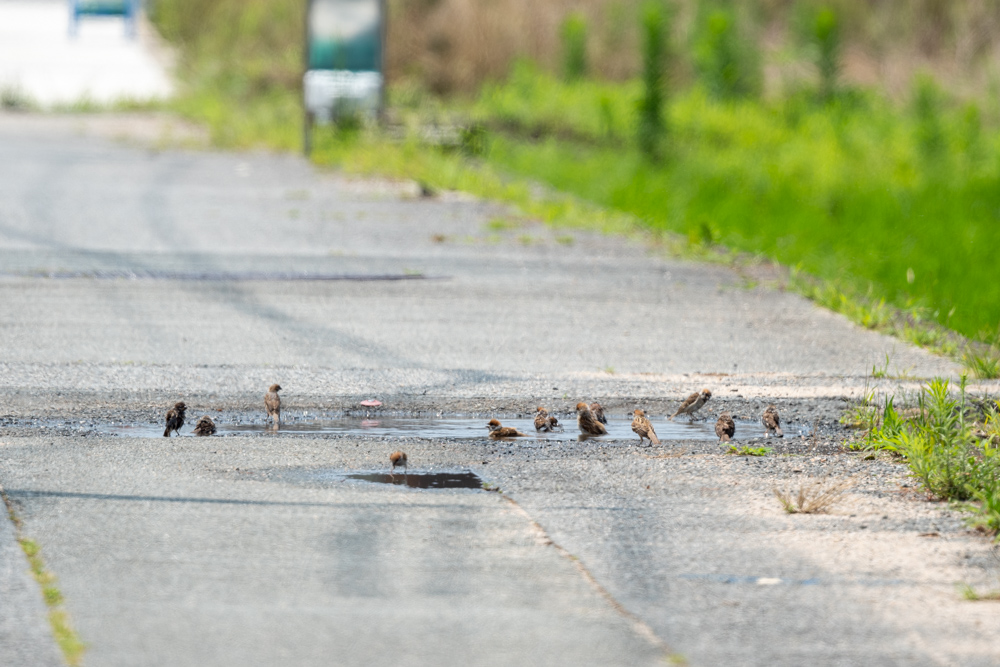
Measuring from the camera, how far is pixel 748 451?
621 cm

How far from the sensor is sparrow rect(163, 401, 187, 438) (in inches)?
252

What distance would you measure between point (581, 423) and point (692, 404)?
2.09 feet

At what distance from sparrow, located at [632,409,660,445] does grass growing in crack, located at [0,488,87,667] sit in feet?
8.64

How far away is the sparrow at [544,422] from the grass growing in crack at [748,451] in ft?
2.74

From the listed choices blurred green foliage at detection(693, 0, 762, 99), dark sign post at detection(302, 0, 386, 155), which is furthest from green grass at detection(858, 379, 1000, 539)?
blurred green foliage at detection(693, 0, 762, 99)

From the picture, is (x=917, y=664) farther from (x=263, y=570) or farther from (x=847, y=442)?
(x=847, y=442)

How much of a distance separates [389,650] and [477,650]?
9.4 inches

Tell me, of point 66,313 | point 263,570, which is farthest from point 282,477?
point 66,313

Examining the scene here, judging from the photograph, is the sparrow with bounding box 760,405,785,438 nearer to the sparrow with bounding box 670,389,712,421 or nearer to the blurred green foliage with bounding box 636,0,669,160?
the sparrow with bounding box 670,389,712,421

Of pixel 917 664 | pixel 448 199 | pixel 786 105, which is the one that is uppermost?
pixel 786 105

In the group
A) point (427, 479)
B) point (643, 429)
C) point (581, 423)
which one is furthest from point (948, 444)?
point (427, 479)

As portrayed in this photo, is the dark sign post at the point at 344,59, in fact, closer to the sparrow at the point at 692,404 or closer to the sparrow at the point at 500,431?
the sparrow at the point at 692,404

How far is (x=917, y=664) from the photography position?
403 cm

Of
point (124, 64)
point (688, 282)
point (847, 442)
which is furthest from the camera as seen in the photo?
point (124, 64)
